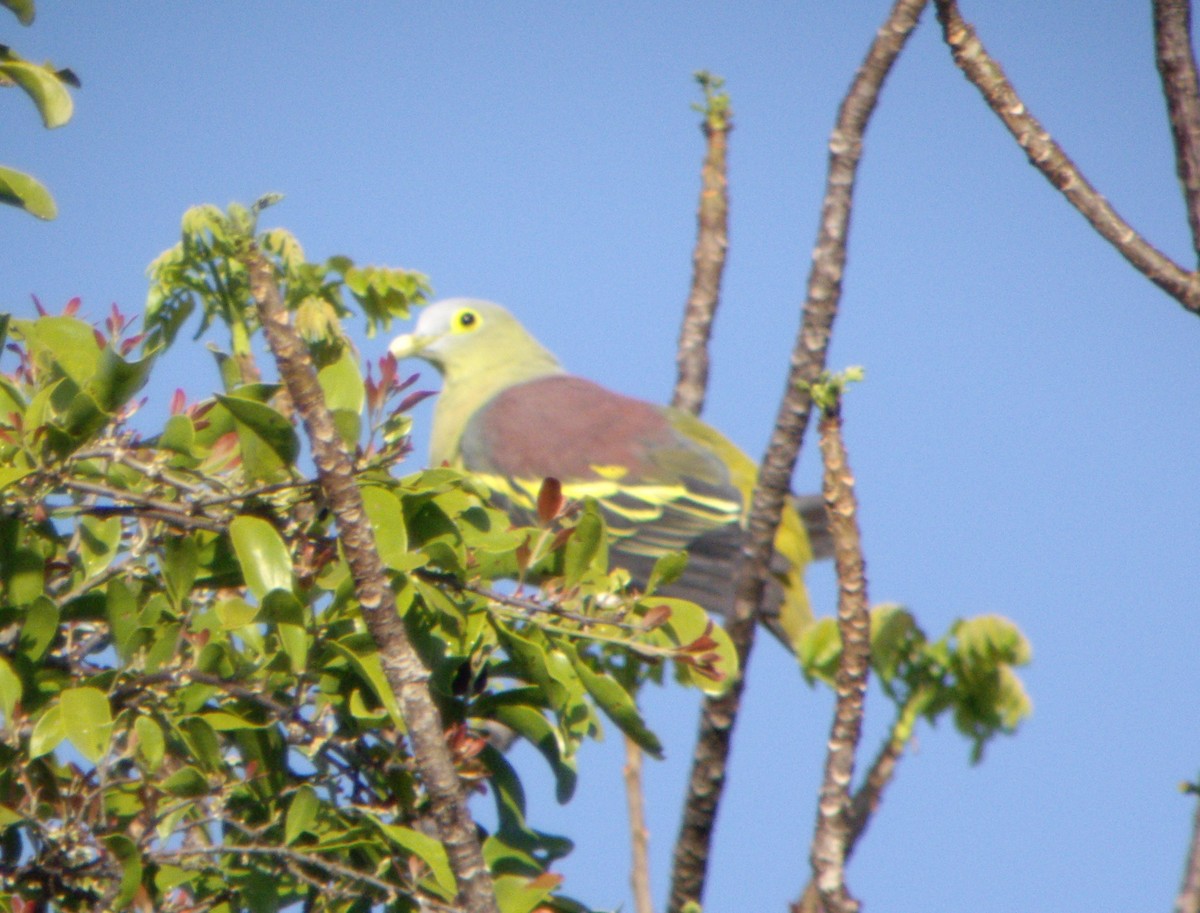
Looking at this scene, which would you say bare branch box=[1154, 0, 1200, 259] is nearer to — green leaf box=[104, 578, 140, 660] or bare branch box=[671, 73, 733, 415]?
green leaf box=[104, 578, 140, 660]

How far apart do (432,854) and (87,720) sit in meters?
0.43

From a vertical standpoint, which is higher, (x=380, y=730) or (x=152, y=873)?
(x=380, y=730)

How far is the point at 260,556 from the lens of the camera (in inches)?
56.6

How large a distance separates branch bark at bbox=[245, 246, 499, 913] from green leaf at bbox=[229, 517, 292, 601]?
0.12 m

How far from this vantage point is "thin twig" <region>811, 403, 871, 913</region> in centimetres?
218

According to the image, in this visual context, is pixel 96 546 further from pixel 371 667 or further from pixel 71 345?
pixel 371 667

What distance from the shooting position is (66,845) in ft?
5.33

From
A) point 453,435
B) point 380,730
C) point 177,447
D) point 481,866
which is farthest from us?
point 453,435

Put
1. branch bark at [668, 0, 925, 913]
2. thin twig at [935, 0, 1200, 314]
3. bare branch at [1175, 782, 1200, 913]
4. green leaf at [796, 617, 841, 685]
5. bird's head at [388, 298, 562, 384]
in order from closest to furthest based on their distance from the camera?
bare branch at [1175, 782, 1200, 913] < thin twig at [935, 0, 1200, 314] < branch bark at [668, 0, 925, 913] < green leaf at [796, 617, 841, 685] < bird's head at [388, 298, 562, 384]

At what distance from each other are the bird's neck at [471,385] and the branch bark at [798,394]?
396cm

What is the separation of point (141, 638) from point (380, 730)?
332mm

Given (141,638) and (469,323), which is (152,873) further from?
(469,323)

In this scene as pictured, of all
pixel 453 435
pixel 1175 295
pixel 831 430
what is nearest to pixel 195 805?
pixel 831 430

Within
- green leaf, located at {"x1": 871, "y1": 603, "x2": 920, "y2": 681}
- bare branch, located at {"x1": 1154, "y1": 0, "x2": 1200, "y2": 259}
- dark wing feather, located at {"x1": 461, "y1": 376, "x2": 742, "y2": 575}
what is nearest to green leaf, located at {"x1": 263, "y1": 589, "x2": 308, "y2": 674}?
bare branch, located at {"x1": 1154, "y1": 0, "x2": 1200, "y2": 259}
